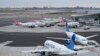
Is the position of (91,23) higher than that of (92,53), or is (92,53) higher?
(92,53)

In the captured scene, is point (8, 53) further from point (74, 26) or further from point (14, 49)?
point (74, 26)

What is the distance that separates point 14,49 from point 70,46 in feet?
54.8

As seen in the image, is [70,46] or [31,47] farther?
[31,47]

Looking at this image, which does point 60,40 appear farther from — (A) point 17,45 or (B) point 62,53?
(B) point 62,53

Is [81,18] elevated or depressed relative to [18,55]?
depressed

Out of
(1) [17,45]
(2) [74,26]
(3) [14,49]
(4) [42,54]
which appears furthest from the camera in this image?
(2) [74,26]

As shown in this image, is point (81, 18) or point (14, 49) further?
point (81, 18)

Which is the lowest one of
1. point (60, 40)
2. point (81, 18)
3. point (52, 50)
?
point (81, 18)

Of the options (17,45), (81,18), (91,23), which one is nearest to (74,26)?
(91,23)

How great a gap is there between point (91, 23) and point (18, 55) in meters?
83.7

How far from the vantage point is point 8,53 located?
57.3 meters

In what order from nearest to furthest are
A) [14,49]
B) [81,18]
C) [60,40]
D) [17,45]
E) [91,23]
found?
[14,49]
[17,45]
[60,40]
[91,23]
[81,18]

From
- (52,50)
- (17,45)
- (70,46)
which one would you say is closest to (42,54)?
(52,50)

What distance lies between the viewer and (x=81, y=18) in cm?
14738
